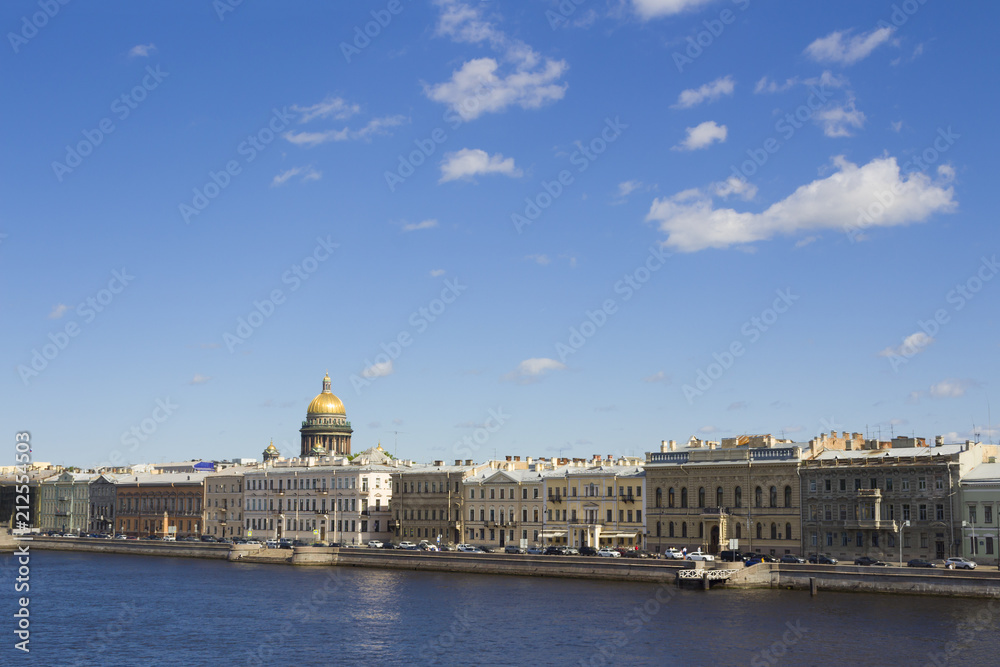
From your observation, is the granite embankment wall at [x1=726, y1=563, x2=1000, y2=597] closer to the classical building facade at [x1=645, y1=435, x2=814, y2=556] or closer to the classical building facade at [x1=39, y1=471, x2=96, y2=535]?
the classical building facade at [x1=645, y1=435, x2=814, y2=556]

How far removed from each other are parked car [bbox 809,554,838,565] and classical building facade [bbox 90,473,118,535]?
308 ft

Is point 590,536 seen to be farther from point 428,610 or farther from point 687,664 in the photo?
point 687,664

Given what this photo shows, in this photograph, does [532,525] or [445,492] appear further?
[445,492]

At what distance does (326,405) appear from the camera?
519 ft

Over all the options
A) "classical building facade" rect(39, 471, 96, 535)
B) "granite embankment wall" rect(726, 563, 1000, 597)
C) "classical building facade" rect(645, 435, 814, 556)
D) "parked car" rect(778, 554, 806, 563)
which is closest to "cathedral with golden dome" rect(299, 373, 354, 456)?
"classical building facade" rect(39, 471, 96, 535)

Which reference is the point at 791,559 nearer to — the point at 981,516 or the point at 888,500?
the point at 888,500

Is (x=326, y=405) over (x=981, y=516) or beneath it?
over

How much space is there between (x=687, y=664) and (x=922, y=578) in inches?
905

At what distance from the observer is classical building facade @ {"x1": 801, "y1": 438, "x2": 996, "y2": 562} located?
7175cm

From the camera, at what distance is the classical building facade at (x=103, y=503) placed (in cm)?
14188

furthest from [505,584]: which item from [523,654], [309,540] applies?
[309,540]

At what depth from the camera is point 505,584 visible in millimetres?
73812

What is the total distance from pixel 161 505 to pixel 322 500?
29.7 metres

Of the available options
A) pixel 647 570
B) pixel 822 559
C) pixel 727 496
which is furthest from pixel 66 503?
pixel 822 559
